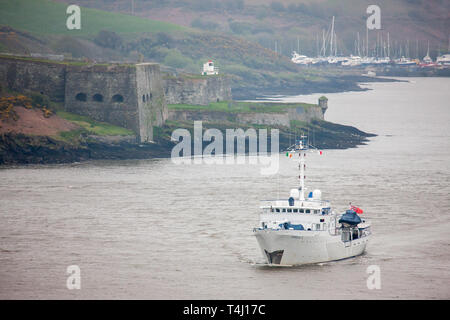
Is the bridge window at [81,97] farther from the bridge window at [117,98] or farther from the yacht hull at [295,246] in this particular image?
the yacht hull at [295,246]

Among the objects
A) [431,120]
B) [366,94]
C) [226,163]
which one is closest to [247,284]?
[226,163]

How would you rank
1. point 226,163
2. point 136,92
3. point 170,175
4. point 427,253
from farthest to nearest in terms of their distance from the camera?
1. point 136,92
2. point 226,163
3. point 170,175
4. point 427,253

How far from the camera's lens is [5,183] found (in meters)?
72.8

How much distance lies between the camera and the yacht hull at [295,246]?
4809cm

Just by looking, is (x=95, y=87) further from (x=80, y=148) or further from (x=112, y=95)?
(x=80, y=148)

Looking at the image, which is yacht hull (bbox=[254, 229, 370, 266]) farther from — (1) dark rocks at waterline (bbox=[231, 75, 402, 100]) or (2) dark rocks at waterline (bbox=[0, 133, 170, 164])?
(1) dark rocks at waterline (bbox=[231, 75, 402, 100])

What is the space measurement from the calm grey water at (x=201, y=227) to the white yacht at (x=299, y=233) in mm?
702

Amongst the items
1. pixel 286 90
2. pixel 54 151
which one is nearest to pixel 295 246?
pixel 54 151

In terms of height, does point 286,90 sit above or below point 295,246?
above

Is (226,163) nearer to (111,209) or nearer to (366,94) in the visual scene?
(111,209)

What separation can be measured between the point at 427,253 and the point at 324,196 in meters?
15.7

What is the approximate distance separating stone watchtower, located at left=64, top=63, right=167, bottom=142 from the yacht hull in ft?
149

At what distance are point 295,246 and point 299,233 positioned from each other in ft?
2.45

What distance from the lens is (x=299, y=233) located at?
158 ft
